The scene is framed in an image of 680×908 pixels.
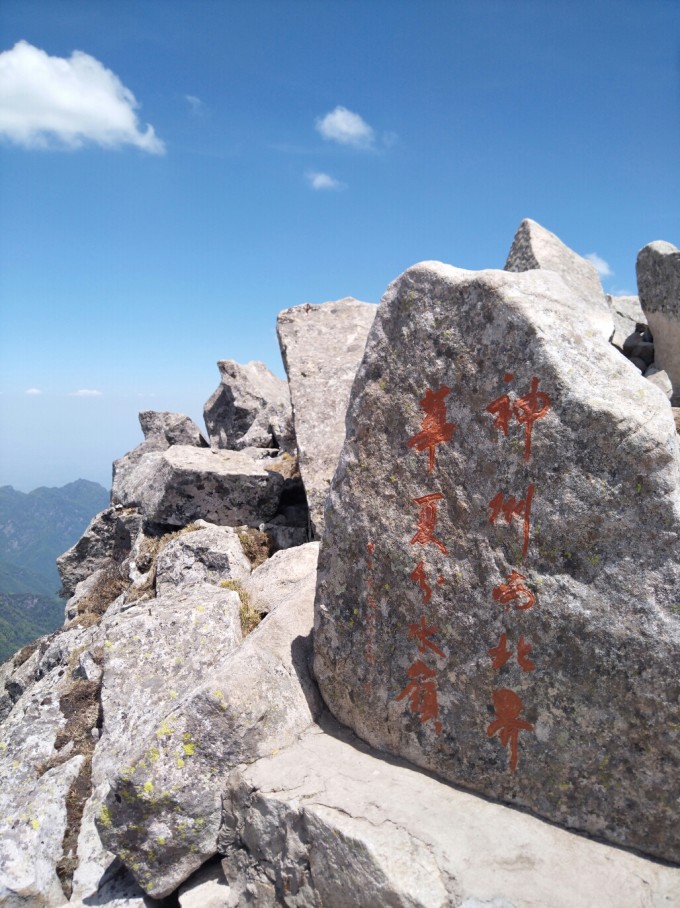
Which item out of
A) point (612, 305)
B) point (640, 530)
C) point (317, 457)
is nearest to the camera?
point (640, 530)

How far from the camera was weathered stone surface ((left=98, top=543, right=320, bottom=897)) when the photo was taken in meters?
5.23

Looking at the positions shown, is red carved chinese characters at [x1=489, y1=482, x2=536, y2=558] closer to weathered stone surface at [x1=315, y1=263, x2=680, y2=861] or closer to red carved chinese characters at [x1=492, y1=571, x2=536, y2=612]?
weathered stone surface at [x1=315, y1=263, x2=680, y2=861]

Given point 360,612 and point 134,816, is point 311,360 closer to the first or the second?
point 360,612

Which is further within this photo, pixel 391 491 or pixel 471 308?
pixel 391 491

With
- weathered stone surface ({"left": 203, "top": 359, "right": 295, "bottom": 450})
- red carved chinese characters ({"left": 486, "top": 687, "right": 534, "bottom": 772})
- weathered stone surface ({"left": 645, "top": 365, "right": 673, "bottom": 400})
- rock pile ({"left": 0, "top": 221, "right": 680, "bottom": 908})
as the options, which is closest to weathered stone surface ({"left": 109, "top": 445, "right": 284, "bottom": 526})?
rock pile ({"left": 0, "top": 221, "right": 680, "bottom": 908})

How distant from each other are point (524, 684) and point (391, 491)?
1933mm

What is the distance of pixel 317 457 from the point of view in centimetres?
954

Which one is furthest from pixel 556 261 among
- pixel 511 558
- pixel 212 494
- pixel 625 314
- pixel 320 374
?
pixel 511 558

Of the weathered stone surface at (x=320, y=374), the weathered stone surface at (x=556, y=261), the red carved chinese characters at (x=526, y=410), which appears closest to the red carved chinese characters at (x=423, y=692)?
the red carved chinese characters at (x=526, y=410)

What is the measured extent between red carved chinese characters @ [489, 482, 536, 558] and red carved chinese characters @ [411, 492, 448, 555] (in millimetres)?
512

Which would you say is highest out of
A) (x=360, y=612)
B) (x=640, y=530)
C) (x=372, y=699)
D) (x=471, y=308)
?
(x=471, y=308)

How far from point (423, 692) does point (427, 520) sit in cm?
150

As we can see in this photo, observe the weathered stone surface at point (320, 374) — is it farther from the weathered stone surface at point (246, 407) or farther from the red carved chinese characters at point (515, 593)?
the red carved chinese characters at point (515, 593)

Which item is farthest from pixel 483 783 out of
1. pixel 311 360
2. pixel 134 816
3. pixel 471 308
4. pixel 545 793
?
pixel 311 360
